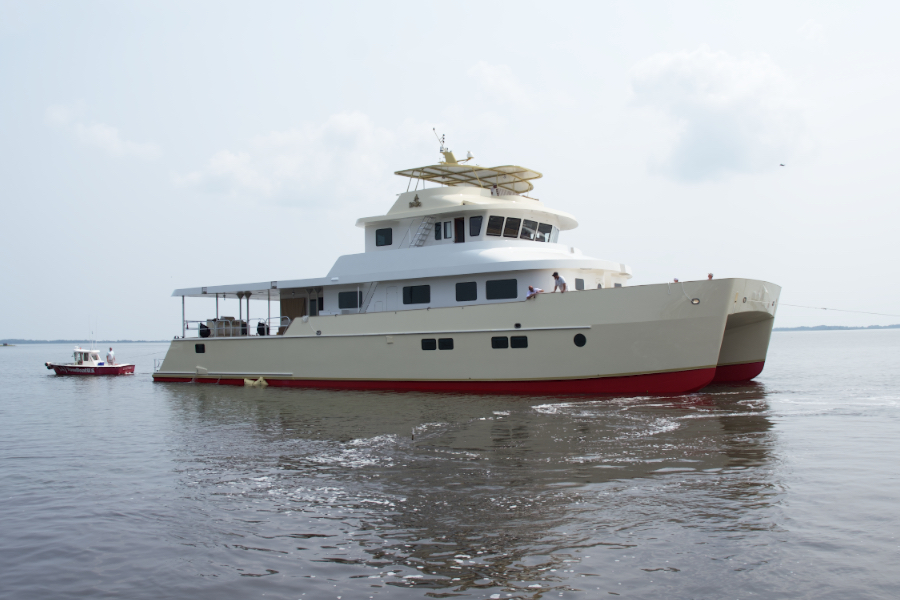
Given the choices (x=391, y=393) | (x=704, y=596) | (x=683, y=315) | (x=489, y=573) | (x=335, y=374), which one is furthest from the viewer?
(x=335, y=374)

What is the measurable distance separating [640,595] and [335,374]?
47.7 ft

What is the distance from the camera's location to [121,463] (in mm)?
Answer: 9023

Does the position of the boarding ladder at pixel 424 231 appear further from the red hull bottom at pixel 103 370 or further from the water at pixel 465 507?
the red hull bottom at pixel 103 370

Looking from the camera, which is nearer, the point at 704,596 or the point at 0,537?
the point at 704,596

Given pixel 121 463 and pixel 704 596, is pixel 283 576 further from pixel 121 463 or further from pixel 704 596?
pixel 121 463

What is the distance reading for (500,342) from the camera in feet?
49.6

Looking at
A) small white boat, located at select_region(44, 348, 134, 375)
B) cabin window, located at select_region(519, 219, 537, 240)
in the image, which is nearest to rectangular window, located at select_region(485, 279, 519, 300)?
cabin window, located at select_region(519, 219, 537, 240)

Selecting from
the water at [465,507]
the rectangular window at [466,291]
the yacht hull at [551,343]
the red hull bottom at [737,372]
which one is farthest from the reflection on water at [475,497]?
the red hull bottom at [737,372]

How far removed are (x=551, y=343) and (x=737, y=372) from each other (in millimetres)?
6924

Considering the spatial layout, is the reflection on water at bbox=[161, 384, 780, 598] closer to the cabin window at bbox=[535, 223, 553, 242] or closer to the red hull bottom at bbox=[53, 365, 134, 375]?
the cabin window at bbox=[535, 223, 553, 242]

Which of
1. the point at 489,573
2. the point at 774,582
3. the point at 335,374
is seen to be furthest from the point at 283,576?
the point at 335,374

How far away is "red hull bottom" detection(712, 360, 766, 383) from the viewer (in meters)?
17.9

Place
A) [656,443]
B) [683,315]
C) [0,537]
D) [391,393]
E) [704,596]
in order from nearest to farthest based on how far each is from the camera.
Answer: [704,596], [0,537], [656,443], [683,315], [391,393]

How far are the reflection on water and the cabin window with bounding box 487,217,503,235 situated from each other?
6339mm
